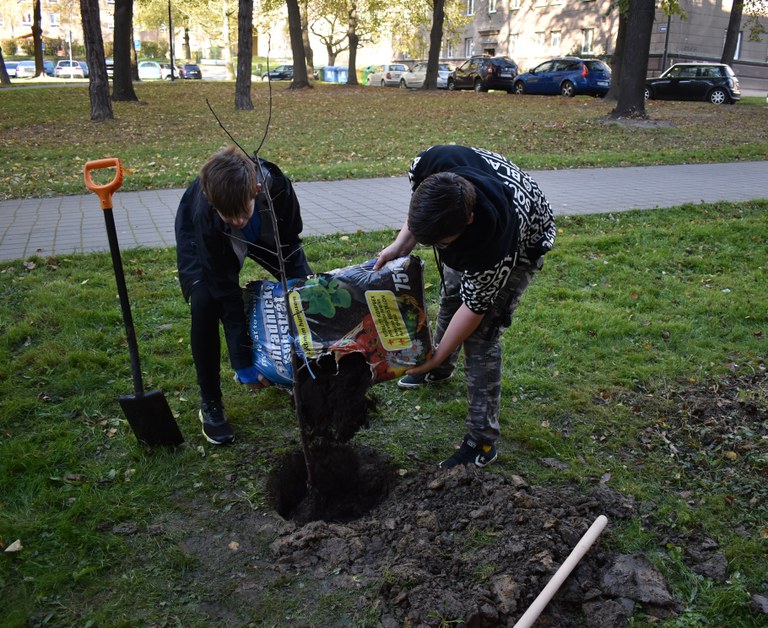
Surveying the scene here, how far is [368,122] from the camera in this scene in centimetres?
1703

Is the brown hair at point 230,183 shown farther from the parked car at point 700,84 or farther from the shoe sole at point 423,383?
the parked car at point 700,84

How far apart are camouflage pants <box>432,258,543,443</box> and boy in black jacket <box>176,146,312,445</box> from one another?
92cm

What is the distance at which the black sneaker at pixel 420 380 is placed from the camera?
13.5 ft

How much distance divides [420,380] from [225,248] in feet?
5.40

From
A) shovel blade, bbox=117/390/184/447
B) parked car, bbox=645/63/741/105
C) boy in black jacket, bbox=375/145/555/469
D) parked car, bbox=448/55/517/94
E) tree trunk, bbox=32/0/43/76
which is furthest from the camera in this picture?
tree trunk, bbox=32/0/43/76

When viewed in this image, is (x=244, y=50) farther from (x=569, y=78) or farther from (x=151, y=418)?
(x=151, y=418)

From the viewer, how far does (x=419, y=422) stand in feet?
12.3

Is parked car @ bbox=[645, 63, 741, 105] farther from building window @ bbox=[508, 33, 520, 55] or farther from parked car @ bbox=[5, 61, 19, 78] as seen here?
parked car @ bbox=[5, 61, 19, 78]

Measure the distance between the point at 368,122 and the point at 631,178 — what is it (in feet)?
28.0

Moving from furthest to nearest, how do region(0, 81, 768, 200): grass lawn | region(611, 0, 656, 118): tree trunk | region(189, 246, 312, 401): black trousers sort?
1. region(611, 0, 656, 118): tree trunk
2. region(0, 81, 768, 200): grass lawn
3. region(189, 246, 312, 401): black trousers

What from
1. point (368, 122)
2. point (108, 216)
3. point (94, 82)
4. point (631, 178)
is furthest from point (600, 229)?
point (94, 82)

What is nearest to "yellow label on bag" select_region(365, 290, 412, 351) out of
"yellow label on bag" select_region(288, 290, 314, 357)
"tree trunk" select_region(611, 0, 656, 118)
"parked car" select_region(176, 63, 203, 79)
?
"yellow label on bag" select_region(288, 290, 314, 357)

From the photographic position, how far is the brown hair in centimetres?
258

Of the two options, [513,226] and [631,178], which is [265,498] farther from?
[631,178]
